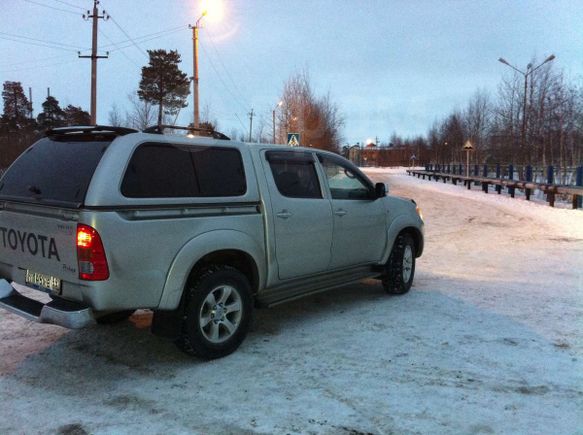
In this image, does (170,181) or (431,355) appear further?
(431,355)

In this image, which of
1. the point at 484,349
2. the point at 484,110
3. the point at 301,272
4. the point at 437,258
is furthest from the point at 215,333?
the point at 484,110

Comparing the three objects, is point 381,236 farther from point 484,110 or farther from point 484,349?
point 484,110

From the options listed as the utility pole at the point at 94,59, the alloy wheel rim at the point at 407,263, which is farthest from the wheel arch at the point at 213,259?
the utility pole at the point at 94,59

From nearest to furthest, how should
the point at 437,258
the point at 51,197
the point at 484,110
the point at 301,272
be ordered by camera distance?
the point at 51,197
the point at 301,272
the point at 437,258
the point at 484,110

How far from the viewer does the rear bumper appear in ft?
11.8

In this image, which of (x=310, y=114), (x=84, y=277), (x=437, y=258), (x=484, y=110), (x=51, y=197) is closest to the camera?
(x=84, y=277)

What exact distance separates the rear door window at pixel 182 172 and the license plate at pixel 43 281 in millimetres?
896

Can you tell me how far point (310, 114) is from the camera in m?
40.6

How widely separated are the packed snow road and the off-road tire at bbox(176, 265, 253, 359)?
154mm

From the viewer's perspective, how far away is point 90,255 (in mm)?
3586

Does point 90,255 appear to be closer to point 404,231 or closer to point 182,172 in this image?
point 182,172

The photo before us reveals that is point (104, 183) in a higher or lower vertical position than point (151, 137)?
lower

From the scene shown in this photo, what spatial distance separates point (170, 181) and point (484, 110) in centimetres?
5356

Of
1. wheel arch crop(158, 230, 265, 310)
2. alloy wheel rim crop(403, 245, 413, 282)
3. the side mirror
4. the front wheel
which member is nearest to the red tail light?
wheel arch crop(158, 230, 265, 310)
